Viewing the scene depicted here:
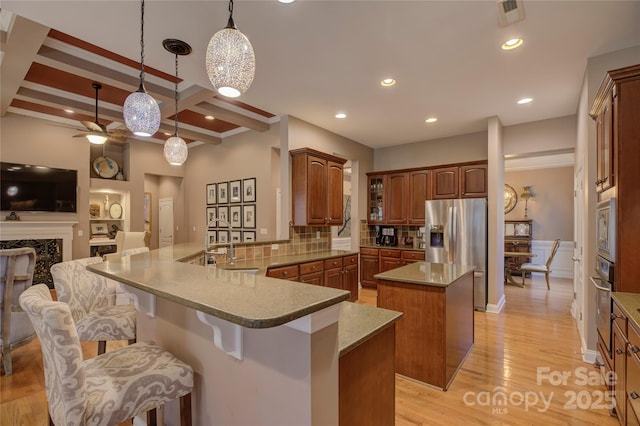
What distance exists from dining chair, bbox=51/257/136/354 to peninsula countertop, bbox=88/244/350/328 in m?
0.64

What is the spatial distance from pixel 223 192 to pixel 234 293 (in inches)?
224

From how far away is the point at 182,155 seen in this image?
3.32 metres

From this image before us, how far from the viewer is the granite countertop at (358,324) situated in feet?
4.12

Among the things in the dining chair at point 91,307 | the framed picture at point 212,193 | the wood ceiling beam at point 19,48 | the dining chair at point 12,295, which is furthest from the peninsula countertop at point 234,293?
the framed picture at point 212,193

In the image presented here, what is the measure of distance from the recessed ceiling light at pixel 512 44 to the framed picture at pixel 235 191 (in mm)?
4854

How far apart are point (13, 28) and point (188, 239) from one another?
214 inches

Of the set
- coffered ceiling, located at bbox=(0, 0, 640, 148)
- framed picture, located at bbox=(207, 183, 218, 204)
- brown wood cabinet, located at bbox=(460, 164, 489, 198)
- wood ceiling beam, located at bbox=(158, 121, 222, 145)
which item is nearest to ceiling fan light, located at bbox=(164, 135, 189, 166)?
coffered ceiling, located at bbox=(0, 0, 640, 148)

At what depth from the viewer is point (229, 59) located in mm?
1526

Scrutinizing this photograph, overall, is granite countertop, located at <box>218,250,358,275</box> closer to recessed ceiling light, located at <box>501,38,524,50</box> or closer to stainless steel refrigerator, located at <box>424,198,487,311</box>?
stainless steel refrigerator, located at <box>424,198,487,311</box>

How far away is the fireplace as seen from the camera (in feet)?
16.6

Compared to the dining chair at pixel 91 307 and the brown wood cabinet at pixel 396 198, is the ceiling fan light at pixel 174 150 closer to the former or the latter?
the dining chair at pixel 91 307

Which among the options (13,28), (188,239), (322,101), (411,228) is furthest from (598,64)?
(188,239)

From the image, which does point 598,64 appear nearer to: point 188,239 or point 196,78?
point 196,78

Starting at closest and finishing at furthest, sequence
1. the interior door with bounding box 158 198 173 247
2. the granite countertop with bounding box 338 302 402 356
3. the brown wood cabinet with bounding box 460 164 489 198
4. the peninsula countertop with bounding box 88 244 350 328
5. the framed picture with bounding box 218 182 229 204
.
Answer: the peninsula countertop with bounding box 88 244 350 328
the granite countertop with bounding box 338 302 402 356
the brown wood cabinet with bounding box 460 164 489 198
the framed picture with bounding box 218 182 229 204
the interior door with bounding box 158 198 173 247
